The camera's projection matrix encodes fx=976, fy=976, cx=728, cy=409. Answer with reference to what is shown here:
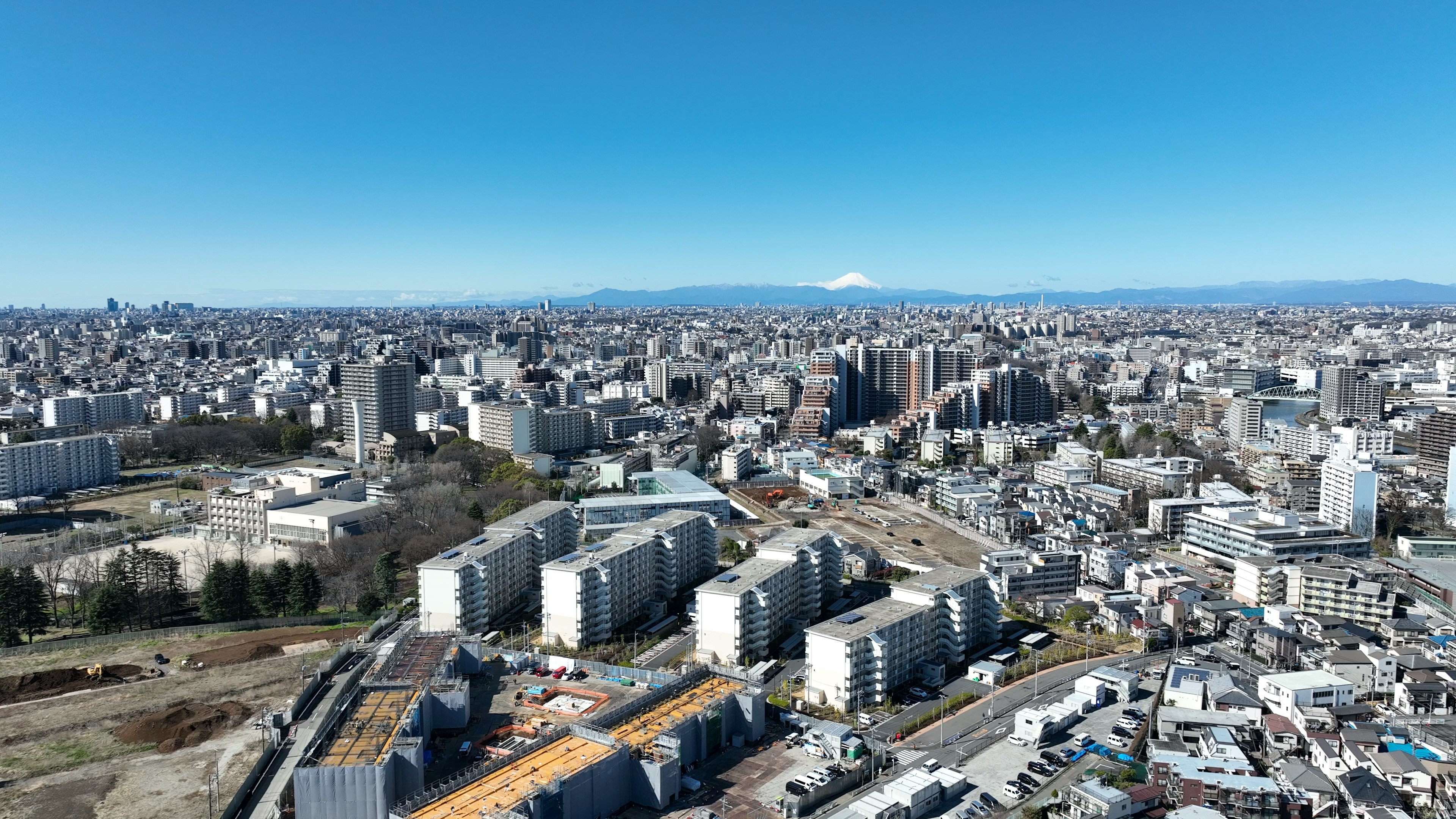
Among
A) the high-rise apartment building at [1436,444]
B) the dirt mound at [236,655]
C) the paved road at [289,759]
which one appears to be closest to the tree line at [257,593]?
the dirt mound at [236,655]

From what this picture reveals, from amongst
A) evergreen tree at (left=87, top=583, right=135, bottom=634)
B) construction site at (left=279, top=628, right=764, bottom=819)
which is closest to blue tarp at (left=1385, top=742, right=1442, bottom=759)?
construction site at (left=279, top=628, right=764, bottom=819)

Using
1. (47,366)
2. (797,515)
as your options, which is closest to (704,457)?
(797,515)

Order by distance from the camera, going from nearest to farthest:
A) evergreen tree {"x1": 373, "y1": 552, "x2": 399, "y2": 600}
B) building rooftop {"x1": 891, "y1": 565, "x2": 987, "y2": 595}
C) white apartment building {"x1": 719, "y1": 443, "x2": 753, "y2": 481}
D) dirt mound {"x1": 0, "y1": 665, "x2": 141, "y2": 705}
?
dirt mound {"x1": 0, "y1": 665, "x2": 141, "y2": 705}
building rooftop {"x1": 891, "y1": 565, "x2": 987, "y2": 595}
evergreen tree {"x1": 373, "y1": 552, "x2": 399, "y2": 600}
white apartment building {"x1": 719, "y1": 443, "x2": 753, "y2": 481}

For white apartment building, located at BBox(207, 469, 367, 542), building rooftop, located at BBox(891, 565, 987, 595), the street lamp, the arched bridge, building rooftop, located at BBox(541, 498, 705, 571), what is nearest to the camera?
the street lamp

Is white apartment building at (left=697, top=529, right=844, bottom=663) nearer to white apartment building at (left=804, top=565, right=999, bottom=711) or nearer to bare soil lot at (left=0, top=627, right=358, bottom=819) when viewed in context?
white apartment building at (left=804, top=565, right=999, bottom=711)

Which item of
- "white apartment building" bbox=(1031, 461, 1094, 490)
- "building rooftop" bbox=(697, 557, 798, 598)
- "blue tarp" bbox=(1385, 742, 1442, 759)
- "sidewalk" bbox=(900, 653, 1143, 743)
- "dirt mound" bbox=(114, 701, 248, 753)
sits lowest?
"sidewalk" bbox=(900, 653, 1143, 743)

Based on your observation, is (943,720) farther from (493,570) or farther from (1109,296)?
(1109,296)

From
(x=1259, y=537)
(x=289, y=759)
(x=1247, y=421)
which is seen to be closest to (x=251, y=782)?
(x=289, y=759)
